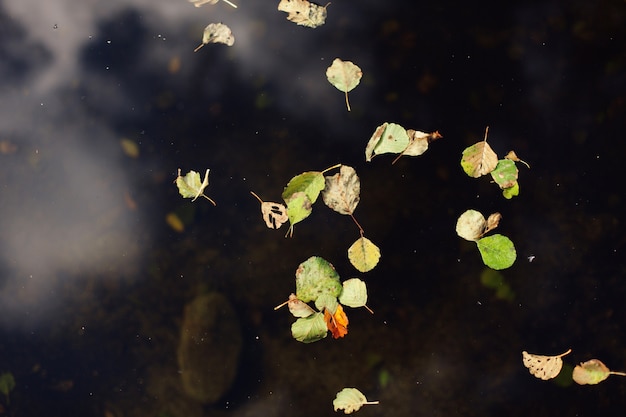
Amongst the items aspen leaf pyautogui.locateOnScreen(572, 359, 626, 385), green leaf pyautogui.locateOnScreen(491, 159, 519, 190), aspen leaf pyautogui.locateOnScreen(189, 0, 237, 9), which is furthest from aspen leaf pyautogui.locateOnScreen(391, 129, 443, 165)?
aspen leaf pyautogui.locateOnScreen(572, 359, 626, 385)

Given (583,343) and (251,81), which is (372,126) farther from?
(583,343)

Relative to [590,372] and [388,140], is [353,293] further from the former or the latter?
[590,372]

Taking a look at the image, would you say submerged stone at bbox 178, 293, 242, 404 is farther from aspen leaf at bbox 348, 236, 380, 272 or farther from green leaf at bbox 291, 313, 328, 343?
aspen leaf at bbox 348, 236, 380, 272


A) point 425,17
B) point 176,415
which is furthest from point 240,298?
point 425,17

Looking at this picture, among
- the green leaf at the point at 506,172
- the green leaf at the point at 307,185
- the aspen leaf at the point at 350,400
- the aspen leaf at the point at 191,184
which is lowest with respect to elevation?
the aspen leaf at the point at 350,400

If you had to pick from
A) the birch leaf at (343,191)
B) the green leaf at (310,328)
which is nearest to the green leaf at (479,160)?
the birch leaf at (343,191)

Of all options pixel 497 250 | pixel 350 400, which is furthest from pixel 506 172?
pixel 350 400

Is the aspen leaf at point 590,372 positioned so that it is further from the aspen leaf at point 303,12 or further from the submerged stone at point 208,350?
the aspen leaf at point 303,12
